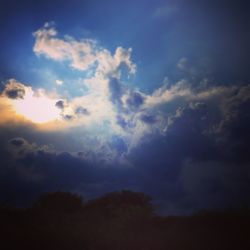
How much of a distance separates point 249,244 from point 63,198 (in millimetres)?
53441

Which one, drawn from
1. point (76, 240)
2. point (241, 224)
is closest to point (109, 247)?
point (76, 240)

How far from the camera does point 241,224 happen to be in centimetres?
2038

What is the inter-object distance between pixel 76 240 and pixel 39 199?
49572 millimetres

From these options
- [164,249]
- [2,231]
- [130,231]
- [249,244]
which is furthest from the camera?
[130,231]

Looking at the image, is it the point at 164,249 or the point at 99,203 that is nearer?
the point at 164,249

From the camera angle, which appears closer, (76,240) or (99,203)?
(76,240)

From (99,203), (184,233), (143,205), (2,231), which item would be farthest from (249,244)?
(99,203)

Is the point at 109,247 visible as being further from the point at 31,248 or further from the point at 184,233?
the point at 184,233

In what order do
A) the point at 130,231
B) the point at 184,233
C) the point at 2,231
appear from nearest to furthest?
the point at 2,231 → the point at 184,233 → the point at 130,231

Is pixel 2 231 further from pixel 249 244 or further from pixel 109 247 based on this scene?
pixel 249 244

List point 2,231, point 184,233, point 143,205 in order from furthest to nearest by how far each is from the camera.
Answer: point 143,205 → point 184,233 → point 2,231

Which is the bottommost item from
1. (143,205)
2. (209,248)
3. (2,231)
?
(209,248)

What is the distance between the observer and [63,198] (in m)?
66.1

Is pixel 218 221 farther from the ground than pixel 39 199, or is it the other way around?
pixel 39 199
